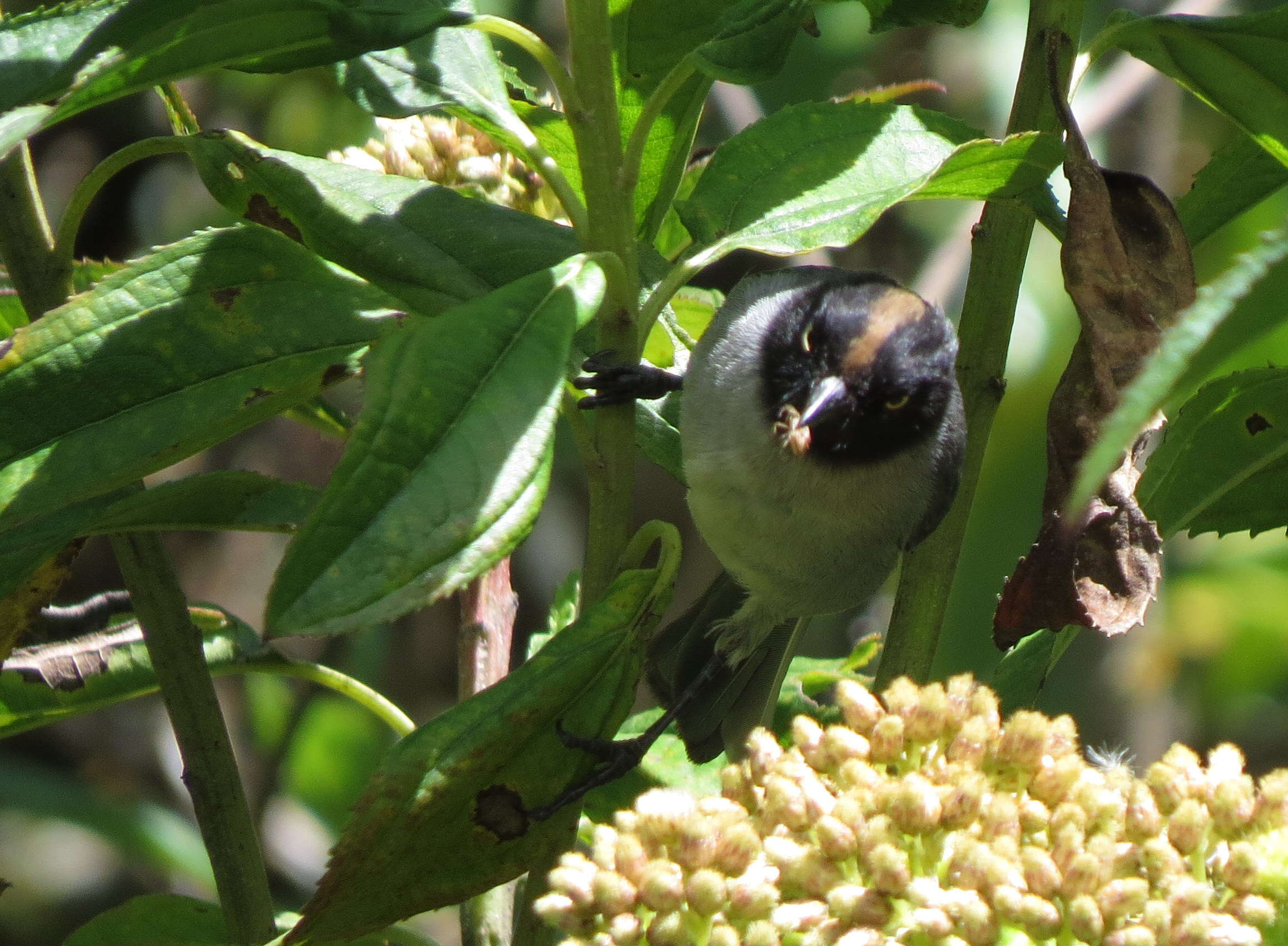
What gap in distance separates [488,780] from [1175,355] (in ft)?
2.81

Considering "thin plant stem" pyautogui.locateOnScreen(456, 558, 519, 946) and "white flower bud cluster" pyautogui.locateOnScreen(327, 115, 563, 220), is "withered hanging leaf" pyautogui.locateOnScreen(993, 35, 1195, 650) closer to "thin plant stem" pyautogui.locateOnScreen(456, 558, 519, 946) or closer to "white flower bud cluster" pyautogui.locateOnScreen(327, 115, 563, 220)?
"thin plant stem" pyautogui.locateOnScreen(456, 558, 519, 946)

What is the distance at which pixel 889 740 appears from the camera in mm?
1402

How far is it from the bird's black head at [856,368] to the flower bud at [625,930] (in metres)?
1.39

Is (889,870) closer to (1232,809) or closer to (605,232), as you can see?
(1232,809)

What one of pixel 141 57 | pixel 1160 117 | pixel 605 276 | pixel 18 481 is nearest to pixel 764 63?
pixel 605 276

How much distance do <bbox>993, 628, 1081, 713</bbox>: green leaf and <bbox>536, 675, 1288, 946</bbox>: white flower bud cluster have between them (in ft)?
1.67

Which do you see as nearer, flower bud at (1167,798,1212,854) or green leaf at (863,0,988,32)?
flower bud at (1167,798,1212,854)

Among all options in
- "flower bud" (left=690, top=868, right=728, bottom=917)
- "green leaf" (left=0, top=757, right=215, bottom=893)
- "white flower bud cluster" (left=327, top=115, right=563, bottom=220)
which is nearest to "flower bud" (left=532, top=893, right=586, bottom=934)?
"flower bud" (left=690, top=868, right=728, bottom=917)

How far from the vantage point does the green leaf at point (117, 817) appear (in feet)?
13.2

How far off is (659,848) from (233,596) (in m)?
4.36

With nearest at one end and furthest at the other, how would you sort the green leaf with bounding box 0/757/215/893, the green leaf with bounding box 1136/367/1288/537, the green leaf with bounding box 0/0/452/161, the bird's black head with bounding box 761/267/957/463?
the green leaf with bounding box 0/0/452/161, the green leaf with bounding box 1136/367/1288/537, the bird's black head with bounding box 761/267/957/463, the green leaf with bounding box 0/757/215/893

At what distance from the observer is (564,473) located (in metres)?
5.35

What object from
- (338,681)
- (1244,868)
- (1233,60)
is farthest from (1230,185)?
(338,681)

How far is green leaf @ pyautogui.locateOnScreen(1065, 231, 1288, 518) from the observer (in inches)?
32.8
